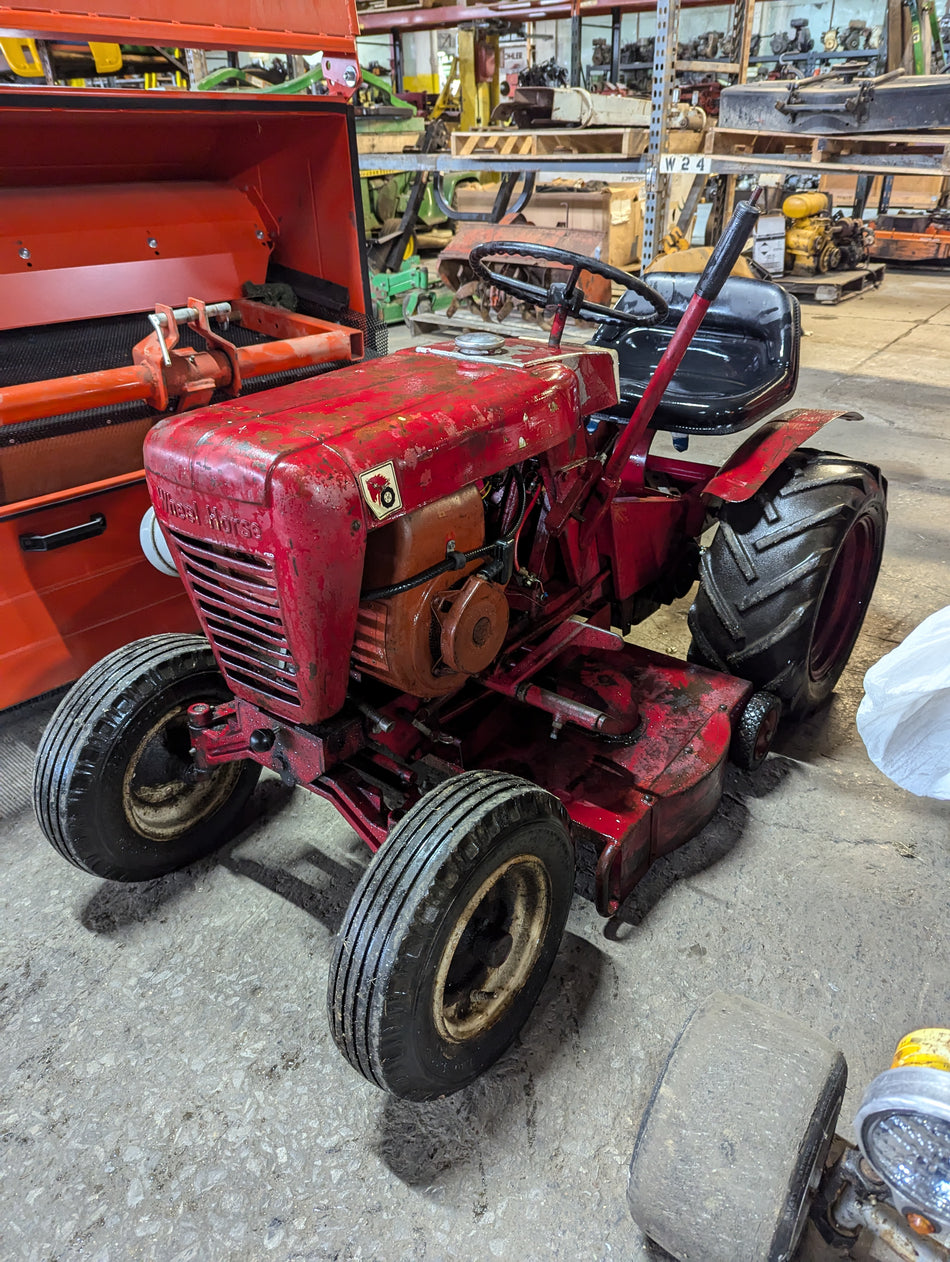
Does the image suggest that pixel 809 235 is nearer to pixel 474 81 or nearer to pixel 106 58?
pixel 474 81

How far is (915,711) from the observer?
1648 millimetres

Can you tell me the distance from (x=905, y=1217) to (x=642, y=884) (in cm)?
99

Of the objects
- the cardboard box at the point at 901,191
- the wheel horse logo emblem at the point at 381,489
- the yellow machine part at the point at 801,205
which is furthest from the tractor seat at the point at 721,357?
the cardboard box at the point at 901,191

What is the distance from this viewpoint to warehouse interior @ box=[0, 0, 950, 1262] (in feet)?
4.37

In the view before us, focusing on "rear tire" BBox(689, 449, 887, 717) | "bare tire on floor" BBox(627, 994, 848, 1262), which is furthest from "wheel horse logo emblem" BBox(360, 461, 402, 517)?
"rear tire" BBox(689, 449, 887, 717)

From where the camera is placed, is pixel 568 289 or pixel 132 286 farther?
pixel 132 286

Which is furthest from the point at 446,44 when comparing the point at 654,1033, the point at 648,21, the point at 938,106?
the point at 654,1033

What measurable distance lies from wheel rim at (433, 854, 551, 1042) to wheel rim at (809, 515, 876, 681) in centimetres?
124

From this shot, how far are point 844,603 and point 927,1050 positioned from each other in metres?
1.78

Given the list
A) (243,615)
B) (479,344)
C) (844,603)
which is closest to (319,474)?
(243,615)

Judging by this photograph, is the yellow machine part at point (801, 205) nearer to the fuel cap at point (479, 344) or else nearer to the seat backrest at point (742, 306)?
the seat backrest at point (742, 306)

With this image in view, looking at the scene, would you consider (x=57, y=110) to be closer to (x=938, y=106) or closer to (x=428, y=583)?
(x=428, y=583)

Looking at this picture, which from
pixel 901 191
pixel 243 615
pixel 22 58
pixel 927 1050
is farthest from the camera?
pixel 901 191

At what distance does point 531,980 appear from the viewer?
5.18ft
